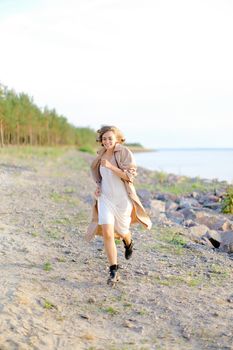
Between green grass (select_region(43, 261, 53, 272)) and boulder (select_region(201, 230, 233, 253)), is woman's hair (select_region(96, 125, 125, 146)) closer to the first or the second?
green grass (select_region(43, 261, 53, 272))

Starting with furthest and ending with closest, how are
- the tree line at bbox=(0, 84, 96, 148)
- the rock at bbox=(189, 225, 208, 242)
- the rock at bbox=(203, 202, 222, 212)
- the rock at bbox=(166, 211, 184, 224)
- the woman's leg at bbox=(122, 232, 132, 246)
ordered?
the tree line at bbox=(0, 84, 96, 148), the rock at bbox=(203, 202, 222, 212), the rock at bbox=(166, 211, 184, 224), the rock at bbox=(189, 225, 208, 242), the woman's leg at bbox=(122, 232, 132, 246)

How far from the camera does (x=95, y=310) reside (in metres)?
5.63

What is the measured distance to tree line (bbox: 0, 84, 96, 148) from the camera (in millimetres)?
42688

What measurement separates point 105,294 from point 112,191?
1.24m

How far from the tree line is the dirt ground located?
94.6 ft

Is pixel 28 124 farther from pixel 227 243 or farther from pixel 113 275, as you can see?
pixel 113 275

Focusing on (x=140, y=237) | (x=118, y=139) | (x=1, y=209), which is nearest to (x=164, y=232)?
(x=140, y=237)

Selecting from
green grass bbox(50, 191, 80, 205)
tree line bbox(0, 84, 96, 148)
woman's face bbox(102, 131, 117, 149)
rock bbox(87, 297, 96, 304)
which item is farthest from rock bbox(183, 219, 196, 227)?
tree line bbox(0, 84, 96, 148)

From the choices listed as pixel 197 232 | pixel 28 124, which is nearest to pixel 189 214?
pixel 197 232

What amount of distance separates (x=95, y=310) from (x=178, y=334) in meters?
0.97

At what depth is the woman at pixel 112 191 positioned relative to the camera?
6336mm

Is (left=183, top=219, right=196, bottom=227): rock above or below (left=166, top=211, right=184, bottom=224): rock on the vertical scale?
above

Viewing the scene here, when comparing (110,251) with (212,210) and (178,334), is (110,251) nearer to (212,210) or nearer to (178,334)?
(178,334)

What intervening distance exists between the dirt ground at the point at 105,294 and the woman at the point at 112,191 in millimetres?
569
